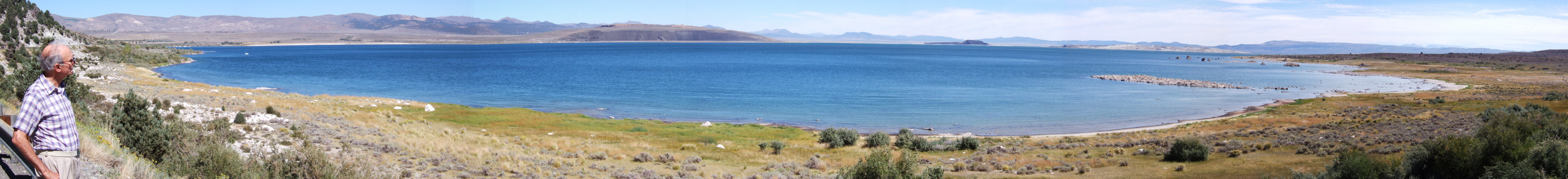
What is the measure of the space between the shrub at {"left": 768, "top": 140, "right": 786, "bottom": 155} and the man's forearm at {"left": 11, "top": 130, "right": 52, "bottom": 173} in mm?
16234

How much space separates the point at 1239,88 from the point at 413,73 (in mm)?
75889

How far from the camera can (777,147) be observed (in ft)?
69.7

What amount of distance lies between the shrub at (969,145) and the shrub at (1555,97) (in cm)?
3322

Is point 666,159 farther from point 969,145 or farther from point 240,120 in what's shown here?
point 240,120

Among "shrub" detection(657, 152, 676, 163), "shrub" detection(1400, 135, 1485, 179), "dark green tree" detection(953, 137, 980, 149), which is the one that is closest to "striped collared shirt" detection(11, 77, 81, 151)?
"shrub" detection(657, 152, 676, 163)

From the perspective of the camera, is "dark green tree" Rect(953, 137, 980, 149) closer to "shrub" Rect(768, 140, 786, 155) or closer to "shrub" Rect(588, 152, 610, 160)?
"shrub" Rect(768, 140, 786, 155)

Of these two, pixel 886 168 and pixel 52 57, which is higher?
pixel 52 57

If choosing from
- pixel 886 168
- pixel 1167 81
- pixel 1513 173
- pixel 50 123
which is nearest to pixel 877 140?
pixel 886 168

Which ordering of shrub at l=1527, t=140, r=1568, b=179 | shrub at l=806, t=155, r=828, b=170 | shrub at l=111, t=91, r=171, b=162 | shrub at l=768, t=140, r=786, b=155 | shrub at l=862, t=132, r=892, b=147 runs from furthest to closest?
shrub at l=862, t=132, r=892, b=147, shrub at l=768, t=140, r=786, b=155, shrub at l=806, t=155, r=828, b=170, shrub at l=1527, t=140, r=1568, b=179, shrub at l=111, t=91, r=171, b=162

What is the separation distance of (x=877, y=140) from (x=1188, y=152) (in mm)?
8717

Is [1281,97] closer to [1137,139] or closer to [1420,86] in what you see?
[1420,86]

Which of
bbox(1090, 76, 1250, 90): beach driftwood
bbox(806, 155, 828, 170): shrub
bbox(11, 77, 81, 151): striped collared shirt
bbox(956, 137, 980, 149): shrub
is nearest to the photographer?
bbox(11, 77, 81, 151): striped collared shirt

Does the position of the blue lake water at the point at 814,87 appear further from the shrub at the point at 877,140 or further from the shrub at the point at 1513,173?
the shrub at the point at 1513,173

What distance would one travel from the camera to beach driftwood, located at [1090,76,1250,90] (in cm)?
6378
